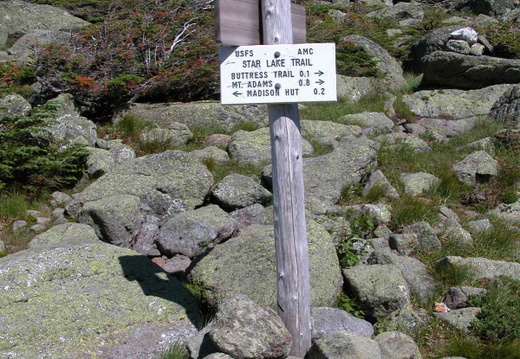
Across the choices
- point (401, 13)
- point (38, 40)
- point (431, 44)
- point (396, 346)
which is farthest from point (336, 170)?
point (401, 13)

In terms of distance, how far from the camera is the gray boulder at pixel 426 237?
→ 6.94m

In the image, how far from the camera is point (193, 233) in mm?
6734

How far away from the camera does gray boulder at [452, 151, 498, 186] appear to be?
9133 mm

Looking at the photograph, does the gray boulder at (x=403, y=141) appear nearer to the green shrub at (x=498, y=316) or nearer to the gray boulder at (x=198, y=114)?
the gray boulder at (x=198, y=114)

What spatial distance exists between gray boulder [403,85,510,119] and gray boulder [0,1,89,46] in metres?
9.60

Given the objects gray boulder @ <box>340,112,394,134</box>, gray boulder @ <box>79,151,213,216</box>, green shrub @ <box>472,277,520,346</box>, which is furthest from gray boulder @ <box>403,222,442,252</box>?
gray boulder @ <box>340,112,394,134</box>

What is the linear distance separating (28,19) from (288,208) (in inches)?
597

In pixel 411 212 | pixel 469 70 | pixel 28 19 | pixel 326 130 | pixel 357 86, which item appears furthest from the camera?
pixel 28 19

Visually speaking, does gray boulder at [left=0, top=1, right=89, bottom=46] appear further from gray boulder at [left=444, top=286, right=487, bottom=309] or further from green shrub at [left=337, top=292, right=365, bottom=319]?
gray boulder at [left=444, top=286, right=487, bottom=309]

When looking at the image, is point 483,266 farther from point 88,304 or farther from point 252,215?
point 88,304

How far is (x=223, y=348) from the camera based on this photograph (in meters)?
4.21

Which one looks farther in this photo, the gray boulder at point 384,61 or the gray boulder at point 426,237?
the gray boulder at point 384,61

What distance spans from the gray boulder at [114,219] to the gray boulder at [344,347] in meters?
3.30

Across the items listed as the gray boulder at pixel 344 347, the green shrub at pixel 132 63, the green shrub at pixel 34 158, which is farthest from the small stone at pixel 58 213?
the gray boulder at pixel 344 347
